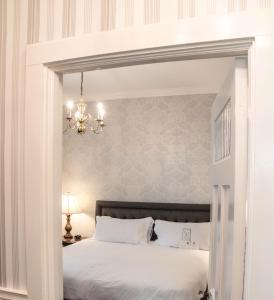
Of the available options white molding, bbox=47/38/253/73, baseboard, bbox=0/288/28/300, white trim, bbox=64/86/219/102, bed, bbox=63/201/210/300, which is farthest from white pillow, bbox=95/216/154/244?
white molding, bbox=47/38/253/73

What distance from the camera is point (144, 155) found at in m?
4.59

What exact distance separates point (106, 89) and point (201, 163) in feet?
5.52

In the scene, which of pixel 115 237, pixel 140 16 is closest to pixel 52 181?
pixel 140 16

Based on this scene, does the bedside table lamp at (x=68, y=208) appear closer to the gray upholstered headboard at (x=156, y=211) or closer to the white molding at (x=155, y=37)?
the gray upholstered headboard at (x=156, y=211)

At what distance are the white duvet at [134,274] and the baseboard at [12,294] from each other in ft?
5.04

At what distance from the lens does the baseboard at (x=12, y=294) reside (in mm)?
1366

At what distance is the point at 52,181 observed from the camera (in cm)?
136

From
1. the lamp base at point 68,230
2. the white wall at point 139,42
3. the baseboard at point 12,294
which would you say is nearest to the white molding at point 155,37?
the white wall at point 139,42

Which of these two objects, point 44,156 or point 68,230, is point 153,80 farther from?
point 44,156

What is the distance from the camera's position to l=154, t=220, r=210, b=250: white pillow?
153 inches

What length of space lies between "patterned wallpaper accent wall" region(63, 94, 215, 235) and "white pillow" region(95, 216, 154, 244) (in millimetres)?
417

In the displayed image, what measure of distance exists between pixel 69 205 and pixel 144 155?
1320mm

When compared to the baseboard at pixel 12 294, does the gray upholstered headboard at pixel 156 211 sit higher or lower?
lower

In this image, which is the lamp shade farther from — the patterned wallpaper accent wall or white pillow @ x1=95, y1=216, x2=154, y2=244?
white pillow @ x1=95, y1=216, x2=154, y2=244
